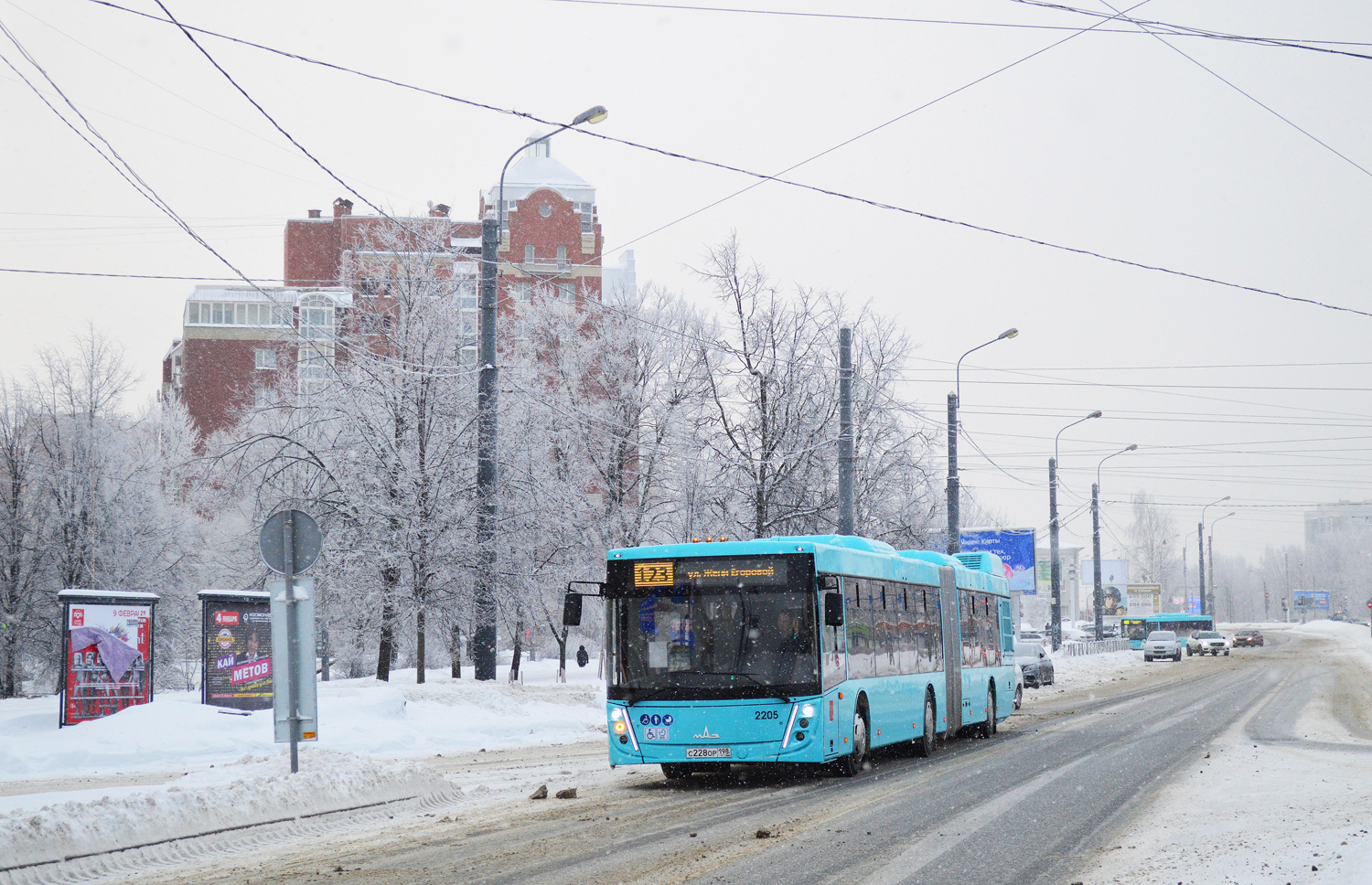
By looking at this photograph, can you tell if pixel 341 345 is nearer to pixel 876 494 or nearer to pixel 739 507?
pixel 739 507

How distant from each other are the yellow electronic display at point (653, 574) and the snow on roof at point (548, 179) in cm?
8212

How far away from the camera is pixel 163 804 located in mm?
10531

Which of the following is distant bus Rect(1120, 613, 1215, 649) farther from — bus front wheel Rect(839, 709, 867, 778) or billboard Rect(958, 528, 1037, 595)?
bus front wheel Rect(839, 709, 867, 778)

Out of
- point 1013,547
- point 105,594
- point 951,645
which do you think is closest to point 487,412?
point 105,594

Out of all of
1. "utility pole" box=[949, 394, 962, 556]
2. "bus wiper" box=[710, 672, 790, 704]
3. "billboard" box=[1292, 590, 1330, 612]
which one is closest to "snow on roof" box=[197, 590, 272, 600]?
"bus wiper" box=[710, 672, 790, 704]

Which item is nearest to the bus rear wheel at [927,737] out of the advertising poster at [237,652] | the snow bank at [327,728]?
the snow bank at [327,728]

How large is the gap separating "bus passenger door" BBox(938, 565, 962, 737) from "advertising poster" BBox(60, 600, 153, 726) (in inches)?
514

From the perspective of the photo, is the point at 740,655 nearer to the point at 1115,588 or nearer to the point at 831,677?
the point at 831,677

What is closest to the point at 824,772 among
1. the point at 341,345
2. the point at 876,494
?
the point at 341,345

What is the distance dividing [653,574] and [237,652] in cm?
1058

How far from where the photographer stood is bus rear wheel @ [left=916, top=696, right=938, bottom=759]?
19.1 m

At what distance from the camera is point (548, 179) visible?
99.4 m

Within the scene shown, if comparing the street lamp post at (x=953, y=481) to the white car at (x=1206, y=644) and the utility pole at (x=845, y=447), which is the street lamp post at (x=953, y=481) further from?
the white car at (x=1206, y=644)

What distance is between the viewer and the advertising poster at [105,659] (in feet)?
68.8
